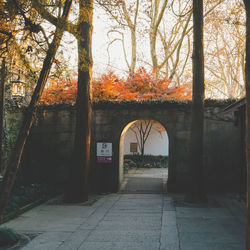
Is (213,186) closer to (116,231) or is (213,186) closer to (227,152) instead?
(227,152)

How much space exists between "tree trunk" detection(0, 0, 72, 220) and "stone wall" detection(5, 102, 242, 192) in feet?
20.7

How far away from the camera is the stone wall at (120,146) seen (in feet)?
40.9

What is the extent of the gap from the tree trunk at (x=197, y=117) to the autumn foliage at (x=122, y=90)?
7.27 meters

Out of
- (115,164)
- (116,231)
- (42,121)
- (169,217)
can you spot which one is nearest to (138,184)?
(115,164)

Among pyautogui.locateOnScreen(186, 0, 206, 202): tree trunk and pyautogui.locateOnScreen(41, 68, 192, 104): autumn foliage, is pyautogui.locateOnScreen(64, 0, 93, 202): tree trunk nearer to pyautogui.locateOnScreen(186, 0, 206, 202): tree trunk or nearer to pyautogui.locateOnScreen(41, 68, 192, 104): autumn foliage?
pyautogui.locateOnScreen(186, 0, 206, 202): tree trunk

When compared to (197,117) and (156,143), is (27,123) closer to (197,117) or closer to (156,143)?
(197,117)

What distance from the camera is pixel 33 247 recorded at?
5875 millimetres

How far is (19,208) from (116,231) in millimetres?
3549

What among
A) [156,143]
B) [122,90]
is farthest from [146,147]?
[122,90]

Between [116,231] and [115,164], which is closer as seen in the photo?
[116,231]

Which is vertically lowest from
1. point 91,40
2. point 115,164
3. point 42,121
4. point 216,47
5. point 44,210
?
point 44,210

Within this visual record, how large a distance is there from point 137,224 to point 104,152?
549 cm

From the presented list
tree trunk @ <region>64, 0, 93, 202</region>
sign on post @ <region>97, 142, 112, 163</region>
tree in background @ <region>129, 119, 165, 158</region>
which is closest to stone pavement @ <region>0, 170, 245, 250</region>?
tree trunk @ <region>64, 0, 93, 202</region>

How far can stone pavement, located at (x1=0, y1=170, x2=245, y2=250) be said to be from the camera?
5953 millimetres
